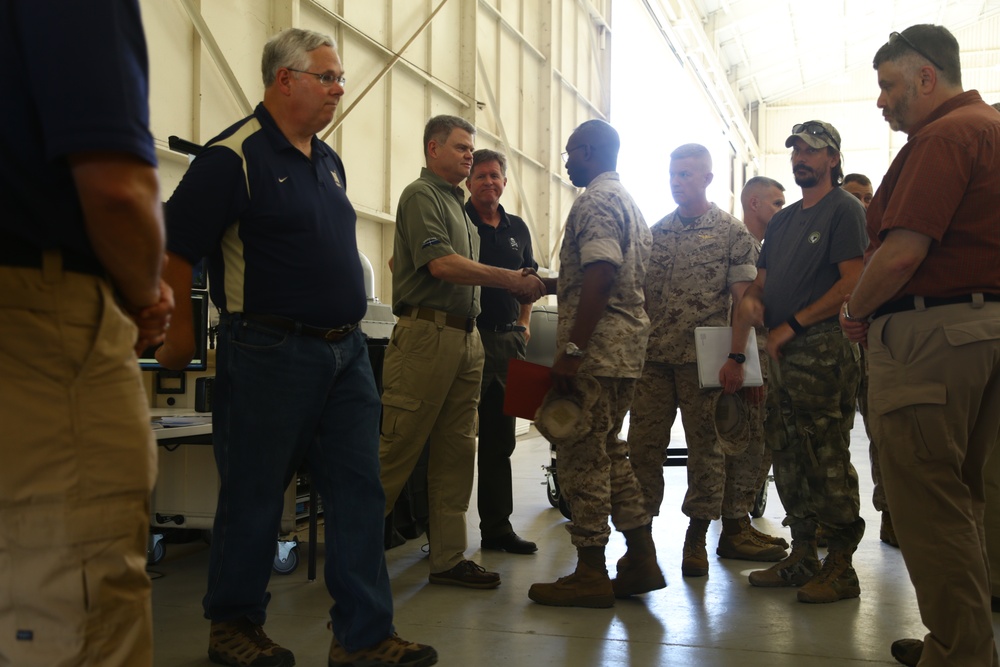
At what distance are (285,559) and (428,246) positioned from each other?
1.35 metres

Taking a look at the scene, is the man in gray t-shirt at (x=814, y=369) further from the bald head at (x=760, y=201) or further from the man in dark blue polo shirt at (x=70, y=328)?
the man in dark blue polo shirt at (x=70, y=328)

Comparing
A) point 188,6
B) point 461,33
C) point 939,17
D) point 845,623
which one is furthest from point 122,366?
point 939,17

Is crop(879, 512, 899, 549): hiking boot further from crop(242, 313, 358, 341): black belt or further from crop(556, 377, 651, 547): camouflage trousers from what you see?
crop(242, 313, 358, 341): black belt

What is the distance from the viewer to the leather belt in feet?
10.1

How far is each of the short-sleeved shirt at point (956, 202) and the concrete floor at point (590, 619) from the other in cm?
107

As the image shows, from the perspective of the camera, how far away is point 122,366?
1197 mm

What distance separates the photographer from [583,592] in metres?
2.90

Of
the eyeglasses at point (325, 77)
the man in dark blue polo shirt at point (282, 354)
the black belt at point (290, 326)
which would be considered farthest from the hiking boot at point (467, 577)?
the eyeglasses at point (325, 77)

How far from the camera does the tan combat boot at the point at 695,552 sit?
334cm

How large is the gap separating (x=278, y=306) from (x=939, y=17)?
969 inches

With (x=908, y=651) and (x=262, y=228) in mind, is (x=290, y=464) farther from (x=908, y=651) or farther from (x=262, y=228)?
(x=908, y=651)

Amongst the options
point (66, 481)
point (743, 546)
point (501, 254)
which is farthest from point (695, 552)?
point (66, 481)

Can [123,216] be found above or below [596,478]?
above

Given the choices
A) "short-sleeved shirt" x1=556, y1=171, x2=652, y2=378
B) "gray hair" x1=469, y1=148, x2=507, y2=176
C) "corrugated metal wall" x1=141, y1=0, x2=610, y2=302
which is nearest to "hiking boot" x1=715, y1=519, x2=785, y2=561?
"short-sleeved shirt" x1=556, y1=171, x2=652, y2=378
